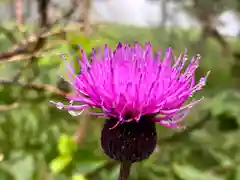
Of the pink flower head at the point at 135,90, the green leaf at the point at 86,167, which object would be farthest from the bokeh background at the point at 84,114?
the pink flower head at the point at 135,90

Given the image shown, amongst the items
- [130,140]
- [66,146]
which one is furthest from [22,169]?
[130,140]

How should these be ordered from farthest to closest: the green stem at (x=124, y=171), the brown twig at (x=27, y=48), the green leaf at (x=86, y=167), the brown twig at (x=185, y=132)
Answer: the brown twig at (x=185, y=132)
the brown twig at (x=27, y=48)
the green leaf at (x=86, y=167)
the green stem at (x=124, y=171)

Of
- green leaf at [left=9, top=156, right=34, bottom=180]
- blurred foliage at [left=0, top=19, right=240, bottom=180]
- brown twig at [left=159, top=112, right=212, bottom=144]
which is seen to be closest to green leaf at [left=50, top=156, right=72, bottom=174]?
blurred foliage at [left=0, top=19, right=240, bottom=180]

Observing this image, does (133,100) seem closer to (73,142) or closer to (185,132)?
(73,142)

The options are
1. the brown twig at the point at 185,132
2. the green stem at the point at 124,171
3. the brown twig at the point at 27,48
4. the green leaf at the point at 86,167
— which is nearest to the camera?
the green stem at the point at 124,171

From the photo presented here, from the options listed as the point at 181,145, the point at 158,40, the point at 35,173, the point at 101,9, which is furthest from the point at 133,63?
the point at 158,40

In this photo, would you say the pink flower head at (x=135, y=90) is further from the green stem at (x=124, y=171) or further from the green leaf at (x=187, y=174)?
the green leaf at (x=187, y=174)

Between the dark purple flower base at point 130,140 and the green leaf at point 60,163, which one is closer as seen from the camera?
the dark purple flower base at point 130,140
